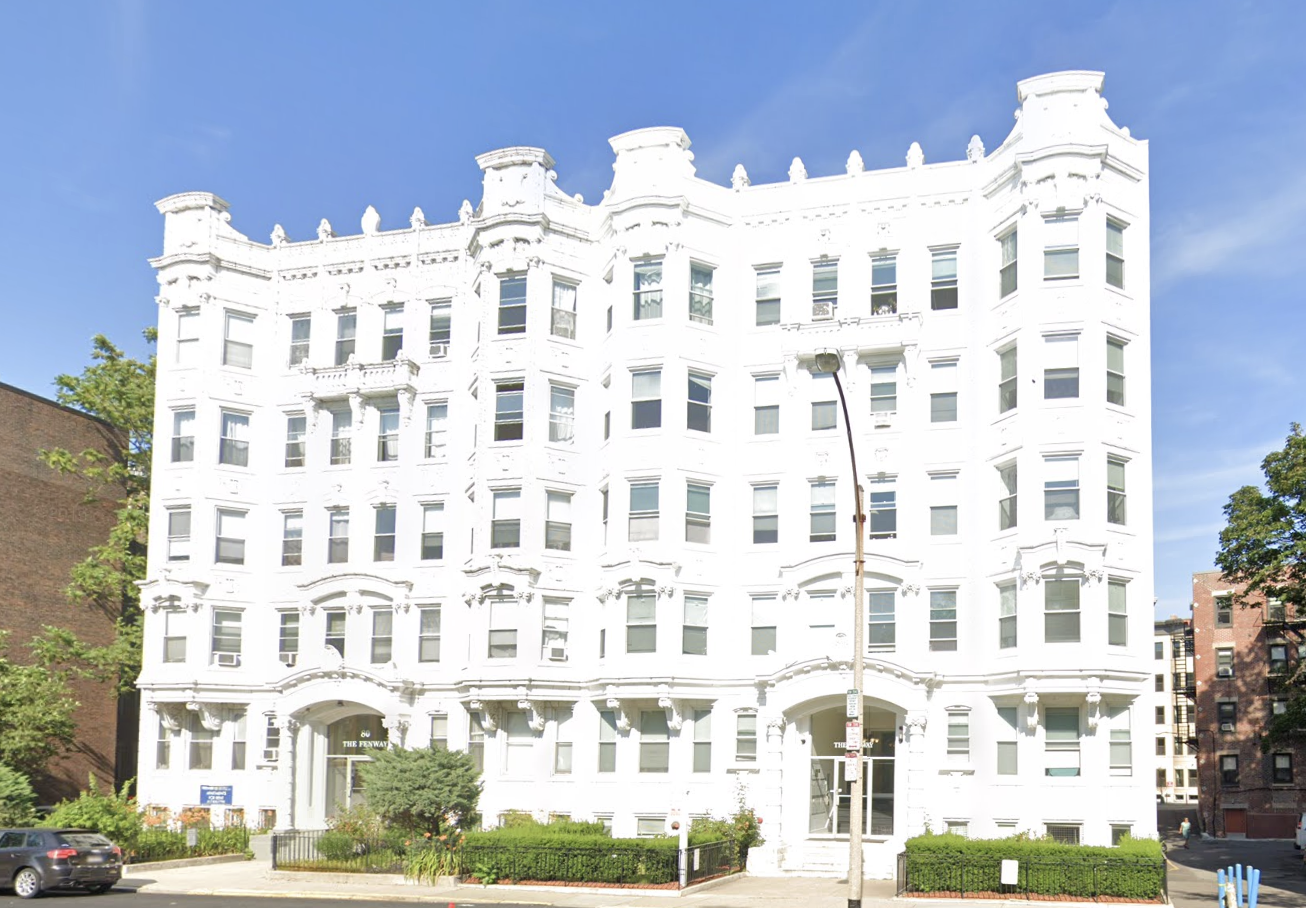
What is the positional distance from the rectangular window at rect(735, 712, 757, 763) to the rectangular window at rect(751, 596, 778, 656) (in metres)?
1.91

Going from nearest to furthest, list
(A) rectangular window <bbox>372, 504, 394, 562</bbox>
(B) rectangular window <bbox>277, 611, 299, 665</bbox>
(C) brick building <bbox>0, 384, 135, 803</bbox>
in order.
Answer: (A) rectangular window <bbox>372, 504, 394, 562</bbox> < (B) rectangular window <bbox>277, 611, 299, 665</bbox> < (C) brick building <bbox>0, 384, 135, 803</bbox>

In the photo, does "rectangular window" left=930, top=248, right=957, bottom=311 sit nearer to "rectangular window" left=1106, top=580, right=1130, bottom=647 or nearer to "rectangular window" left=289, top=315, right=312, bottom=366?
"rectangular window" left=1106, top=580, right=1130, bottom=647

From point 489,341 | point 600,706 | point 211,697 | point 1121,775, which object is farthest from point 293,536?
point 1121,775

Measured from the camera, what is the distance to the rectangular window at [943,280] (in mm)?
40906

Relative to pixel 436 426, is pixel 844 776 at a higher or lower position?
lower

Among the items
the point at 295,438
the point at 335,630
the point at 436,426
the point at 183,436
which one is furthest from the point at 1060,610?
the point at 183,436

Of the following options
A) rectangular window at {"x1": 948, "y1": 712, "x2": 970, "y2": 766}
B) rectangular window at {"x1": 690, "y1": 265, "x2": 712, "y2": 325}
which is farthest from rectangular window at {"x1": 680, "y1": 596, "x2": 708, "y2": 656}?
rectangular window at {"x1": 690, "y1": 265, "x2": 712, "y2": 325}

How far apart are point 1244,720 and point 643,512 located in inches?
1873

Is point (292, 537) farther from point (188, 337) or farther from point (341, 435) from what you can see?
point (188, 337)

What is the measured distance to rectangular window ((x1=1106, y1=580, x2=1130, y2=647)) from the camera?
119 ft

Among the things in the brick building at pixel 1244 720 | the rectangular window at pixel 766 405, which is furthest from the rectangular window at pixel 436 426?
the brick building at pixel 1244 720

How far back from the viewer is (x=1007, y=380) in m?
38.8

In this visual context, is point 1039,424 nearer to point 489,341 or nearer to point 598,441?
point 598,441

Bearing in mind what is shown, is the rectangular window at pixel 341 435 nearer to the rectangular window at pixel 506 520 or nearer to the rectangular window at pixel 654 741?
the rectangular window at pixel 506 520
